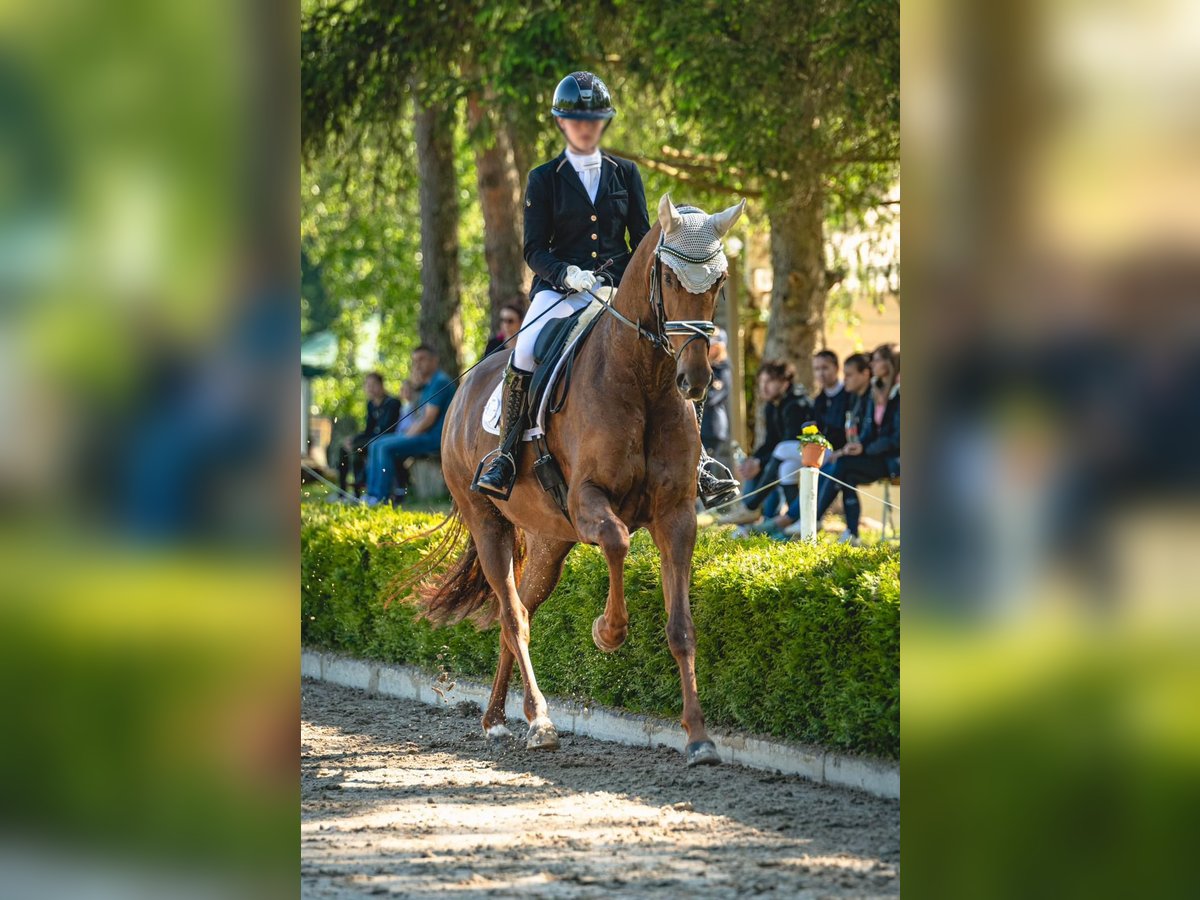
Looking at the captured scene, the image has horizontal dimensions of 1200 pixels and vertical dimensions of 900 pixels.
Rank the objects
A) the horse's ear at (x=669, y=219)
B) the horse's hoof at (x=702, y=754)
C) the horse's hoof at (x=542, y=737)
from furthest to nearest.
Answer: the horse's hoof at (x=542, y=737), the horse's hoof at (x=702, y=754), the horse's ear at (x=669, y=219)

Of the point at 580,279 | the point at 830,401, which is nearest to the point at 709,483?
the point at 580,279

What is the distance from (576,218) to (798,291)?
10.7m

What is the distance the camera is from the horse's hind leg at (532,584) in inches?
390

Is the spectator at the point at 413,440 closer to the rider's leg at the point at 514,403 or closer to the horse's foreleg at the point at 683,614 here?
the rider's leg at the point at 514,403

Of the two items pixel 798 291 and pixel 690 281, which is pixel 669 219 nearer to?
pixel 690 281

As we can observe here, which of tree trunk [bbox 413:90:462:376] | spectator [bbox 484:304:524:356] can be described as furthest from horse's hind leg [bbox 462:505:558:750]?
tree trunk [bbox 413:90:462:376]

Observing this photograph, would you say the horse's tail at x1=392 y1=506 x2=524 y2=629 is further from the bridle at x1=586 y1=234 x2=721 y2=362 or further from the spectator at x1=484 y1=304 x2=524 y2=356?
the spectator at x1=484 y1=304 x2=524 y2=356

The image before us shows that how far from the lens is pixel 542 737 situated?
8.75 metres

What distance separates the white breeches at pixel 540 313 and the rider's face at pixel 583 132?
30.9 inches
